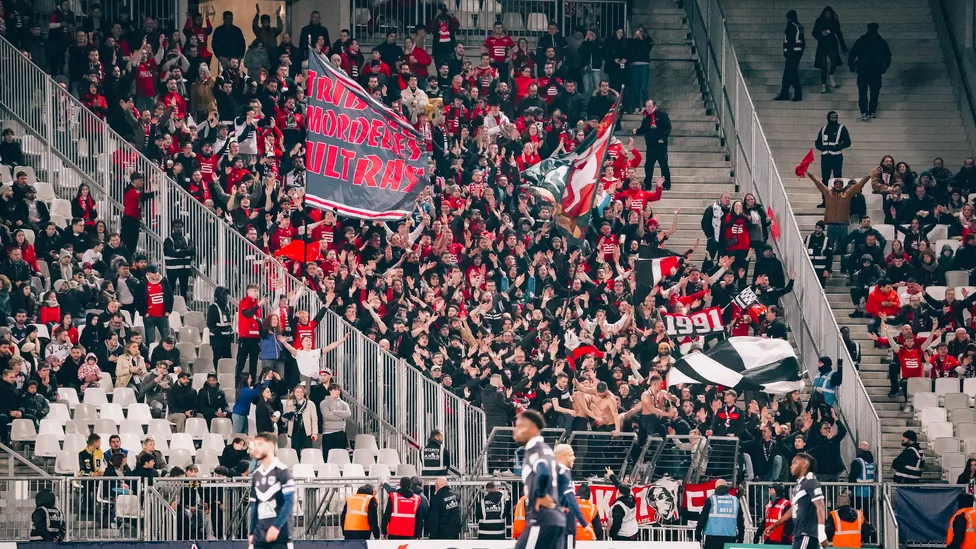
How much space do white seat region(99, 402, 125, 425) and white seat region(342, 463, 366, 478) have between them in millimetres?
3395

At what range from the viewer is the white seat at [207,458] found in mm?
26234

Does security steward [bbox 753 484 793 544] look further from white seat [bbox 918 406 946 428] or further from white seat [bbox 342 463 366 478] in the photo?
white seat [bbox 342 463 366 478]

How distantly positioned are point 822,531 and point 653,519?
15.5ft

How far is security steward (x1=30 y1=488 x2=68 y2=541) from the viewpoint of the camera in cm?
2294

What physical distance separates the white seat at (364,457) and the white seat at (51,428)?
4.42 meters

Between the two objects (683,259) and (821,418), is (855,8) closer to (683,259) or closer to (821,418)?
(683,259)

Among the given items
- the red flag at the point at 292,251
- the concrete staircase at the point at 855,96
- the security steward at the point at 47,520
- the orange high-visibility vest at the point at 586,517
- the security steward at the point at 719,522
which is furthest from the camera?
the concrete staircase at the point at 855,96

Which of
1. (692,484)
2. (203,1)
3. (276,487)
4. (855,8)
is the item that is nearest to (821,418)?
(692,484)

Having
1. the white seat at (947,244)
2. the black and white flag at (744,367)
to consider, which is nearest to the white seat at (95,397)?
the black and white flag at (744,367)

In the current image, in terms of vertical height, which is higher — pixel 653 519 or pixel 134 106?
pixel 134 106

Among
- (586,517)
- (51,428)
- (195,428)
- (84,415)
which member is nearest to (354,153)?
(195,428)

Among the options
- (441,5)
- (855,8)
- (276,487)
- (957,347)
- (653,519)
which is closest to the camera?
(276,487)

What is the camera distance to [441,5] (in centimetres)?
3888

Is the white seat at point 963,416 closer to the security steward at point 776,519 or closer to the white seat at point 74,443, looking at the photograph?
the security steward at point 776,519
